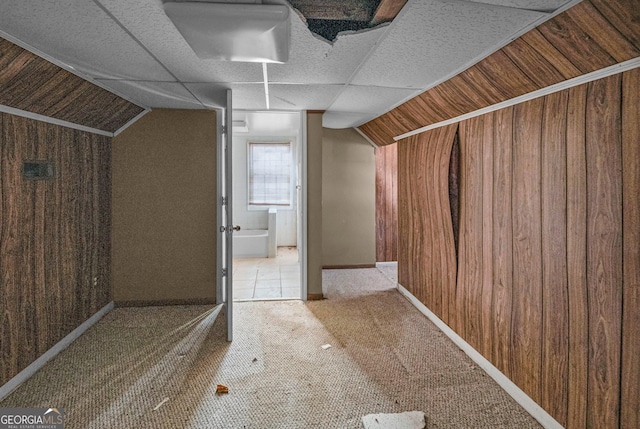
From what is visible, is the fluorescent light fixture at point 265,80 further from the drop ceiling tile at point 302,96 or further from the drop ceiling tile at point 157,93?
the drop ceiling tile at point 157,93

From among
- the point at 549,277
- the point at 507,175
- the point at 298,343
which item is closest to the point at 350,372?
the point at 298,343

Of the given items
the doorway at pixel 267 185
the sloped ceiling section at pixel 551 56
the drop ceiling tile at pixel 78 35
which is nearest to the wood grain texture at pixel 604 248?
the sloped ceiling section at pixel 551 56

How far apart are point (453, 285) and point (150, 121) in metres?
3.24

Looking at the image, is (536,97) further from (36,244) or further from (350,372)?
(36,244)

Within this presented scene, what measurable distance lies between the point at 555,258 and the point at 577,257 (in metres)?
0.14

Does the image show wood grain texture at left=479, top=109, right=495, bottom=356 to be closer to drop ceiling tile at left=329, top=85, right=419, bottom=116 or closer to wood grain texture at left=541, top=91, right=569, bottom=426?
wood grain texture at left=541, top=91, right=569, bottom=426

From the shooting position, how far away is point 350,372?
2510 millimetres

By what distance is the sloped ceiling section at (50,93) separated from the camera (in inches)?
77.0

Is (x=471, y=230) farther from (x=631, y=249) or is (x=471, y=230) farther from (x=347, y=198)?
(x=347, y=198)

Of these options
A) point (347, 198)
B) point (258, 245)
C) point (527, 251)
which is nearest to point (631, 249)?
point (527, 251)

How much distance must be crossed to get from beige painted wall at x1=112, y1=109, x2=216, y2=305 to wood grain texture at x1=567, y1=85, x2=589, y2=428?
10.3ft

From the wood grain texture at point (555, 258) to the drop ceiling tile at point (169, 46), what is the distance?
1701mm

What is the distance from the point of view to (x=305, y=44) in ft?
6.49

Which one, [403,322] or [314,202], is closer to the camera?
[403,322]
